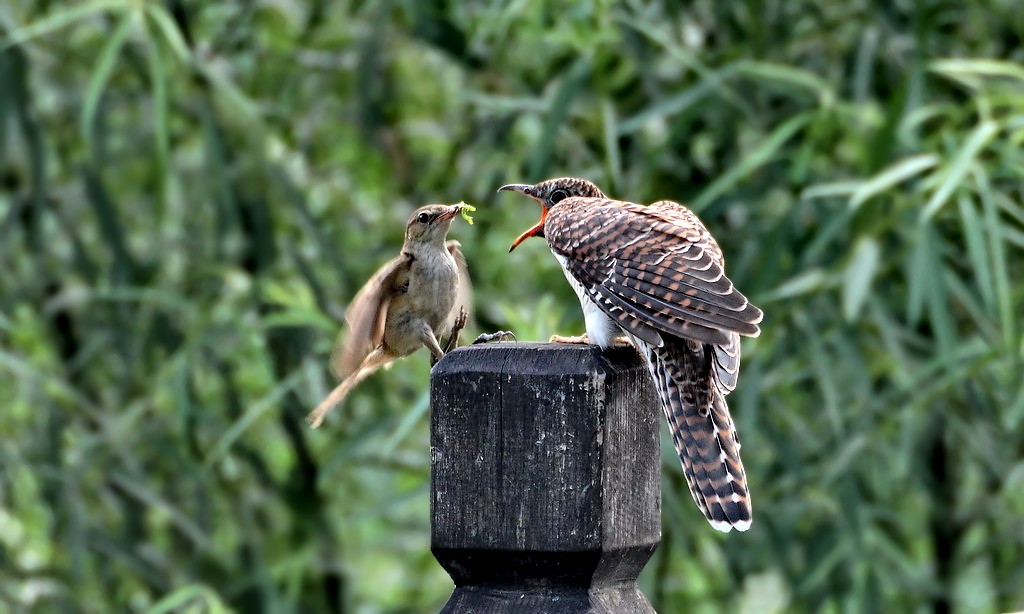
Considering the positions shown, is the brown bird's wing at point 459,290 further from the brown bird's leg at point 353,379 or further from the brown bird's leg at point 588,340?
the brown bird's leg at point 588,340

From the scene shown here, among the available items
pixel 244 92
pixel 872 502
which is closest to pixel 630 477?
pixel 872 502

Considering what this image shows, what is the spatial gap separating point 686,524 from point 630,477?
7.89 ft

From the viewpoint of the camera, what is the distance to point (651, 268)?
2633 mm

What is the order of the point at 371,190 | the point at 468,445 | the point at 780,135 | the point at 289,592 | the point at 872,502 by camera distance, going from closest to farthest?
the point at 468,445, the point at 780,135, the point at 872,502, the point at 289,592, the point at 371,190

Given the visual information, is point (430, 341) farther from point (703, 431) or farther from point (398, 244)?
point (398, 244)

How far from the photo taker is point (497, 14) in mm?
4312

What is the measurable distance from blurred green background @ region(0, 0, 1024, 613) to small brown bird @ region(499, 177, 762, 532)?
1.09 meters

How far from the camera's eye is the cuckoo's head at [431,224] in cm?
322

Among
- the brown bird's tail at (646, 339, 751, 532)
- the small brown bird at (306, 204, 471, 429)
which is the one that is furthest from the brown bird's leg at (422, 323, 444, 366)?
the brown bird's tail at (646, 339, 751, 532)

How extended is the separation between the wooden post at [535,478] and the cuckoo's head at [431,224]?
131 centimetres

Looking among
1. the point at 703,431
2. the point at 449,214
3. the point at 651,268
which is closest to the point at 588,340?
the point at 651,268

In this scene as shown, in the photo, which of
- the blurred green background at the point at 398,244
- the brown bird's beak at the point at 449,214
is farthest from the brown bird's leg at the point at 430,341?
the blurred green background at the point at 398,244

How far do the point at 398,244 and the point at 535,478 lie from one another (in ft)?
10.6

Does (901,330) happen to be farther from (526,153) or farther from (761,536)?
(526,153)
